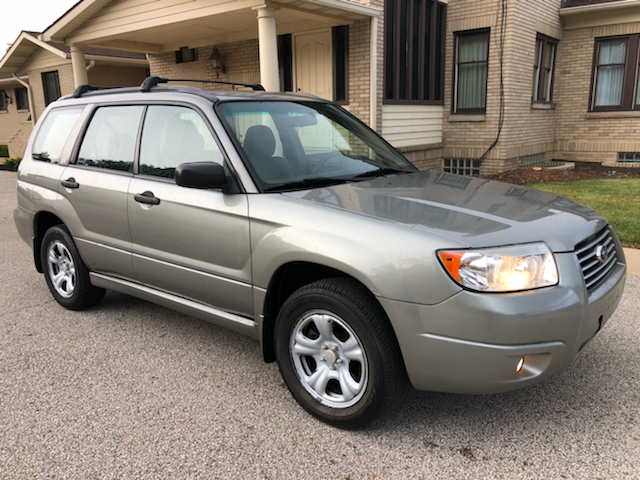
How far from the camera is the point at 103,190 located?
4.11m

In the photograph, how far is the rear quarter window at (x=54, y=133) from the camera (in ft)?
15.3

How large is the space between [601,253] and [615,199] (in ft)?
24.0

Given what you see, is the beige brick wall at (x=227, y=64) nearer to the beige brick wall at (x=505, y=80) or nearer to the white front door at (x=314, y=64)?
the white front door at (x=314, y=64)

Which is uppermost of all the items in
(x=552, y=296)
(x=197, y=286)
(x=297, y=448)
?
(x=552, y=296)

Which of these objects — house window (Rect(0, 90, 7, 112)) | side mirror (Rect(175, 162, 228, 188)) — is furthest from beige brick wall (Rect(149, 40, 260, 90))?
house window (Rect(0, 90, 7, 112))

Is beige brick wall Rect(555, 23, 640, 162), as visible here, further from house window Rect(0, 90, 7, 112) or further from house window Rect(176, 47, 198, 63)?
house window Rect(0, 90, 7, 112)

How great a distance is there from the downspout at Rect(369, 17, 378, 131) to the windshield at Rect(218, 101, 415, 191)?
710 cm

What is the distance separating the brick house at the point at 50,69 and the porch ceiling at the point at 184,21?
19.4 ft

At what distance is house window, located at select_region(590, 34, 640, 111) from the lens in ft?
46.7

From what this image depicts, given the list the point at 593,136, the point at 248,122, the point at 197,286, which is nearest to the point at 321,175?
the point at 248,122

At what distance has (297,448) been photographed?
281 centimetres

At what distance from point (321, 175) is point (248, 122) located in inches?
23.4

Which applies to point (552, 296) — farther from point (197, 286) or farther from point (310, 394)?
point (197, 286)

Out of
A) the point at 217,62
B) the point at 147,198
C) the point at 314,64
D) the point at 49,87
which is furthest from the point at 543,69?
the point at 49,87
